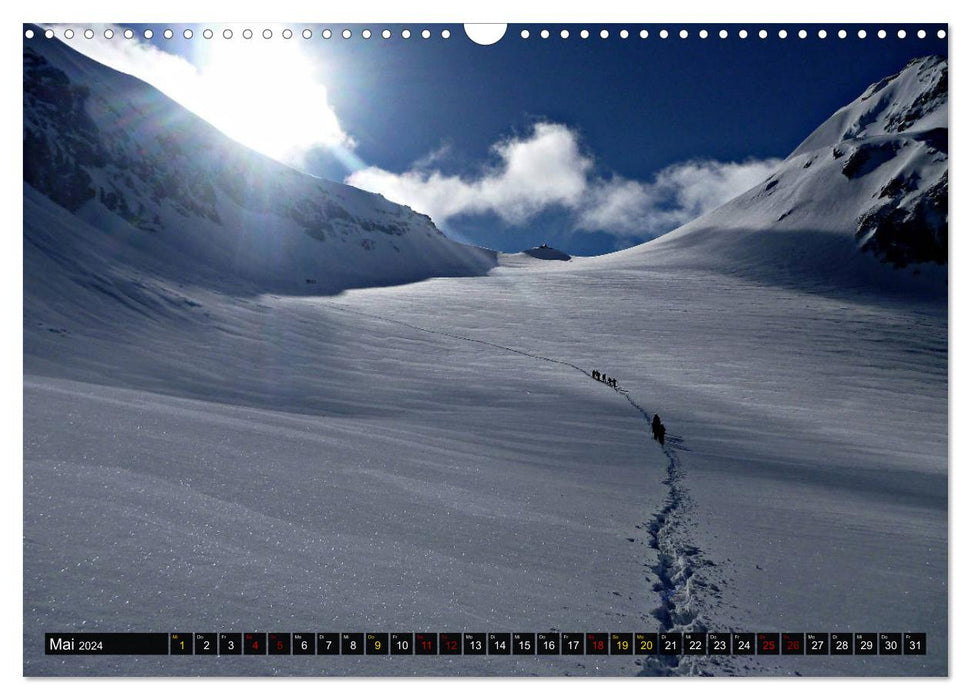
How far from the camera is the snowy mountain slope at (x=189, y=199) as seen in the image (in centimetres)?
5669

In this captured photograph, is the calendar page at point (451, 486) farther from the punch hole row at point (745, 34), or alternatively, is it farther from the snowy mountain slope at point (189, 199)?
the snowy mountain slope at point (189, 199)

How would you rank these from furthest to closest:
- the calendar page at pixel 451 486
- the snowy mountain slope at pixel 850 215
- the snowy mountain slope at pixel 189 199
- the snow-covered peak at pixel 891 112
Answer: the snow-covered peak at pixel 891 112, the snowy mountain slope at pixel 850 215, the snowy mountain slope at pixel 189 199, the calendar page at pixel 451 486

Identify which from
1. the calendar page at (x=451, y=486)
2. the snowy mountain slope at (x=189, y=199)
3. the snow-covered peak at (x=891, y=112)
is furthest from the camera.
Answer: the snow-covered peak at (x=891, y=112)

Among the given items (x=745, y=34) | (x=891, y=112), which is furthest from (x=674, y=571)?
(x=891, y=112)

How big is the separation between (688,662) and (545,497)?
13.2ft

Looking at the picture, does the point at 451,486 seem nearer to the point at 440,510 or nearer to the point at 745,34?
the point at 440,510

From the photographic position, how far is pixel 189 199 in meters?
72.0

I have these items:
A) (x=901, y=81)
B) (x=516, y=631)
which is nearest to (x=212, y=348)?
(x=516, y=631)

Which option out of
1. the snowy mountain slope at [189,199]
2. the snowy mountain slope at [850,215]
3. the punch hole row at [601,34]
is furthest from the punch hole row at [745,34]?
the snowy mountain slope at [850,215]

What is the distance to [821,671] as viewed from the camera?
3721 millimetres

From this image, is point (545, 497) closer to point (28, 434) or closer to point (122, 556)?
point (122, 556)

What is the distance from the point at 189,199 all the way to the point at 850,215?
98.0m

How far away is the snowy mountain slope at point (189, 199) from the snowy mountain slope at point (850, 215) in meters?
42.6

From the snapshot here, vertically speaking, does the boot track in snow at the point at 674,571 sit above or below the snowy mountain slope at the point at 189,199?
below
